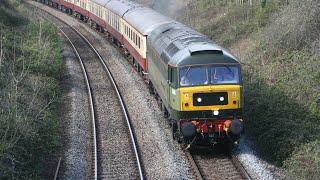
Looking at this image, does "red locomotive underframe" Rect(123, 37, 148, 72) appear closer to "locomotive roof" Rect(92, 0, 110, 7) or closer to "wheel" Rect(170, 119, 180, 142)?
"wheel" Rect(170, 119, 180, 142)

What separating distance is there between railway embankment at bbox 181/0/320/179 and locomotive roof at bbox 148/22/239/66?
9.46 feet

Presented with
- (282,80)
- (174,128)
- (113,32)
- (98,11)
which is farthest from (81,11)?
(174,128)

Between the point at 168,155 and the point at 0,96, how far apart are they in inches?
217

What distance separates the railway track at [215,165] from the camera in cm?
Answer: 1366

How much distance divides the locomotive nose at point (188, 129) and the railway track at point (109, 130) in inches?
60.4

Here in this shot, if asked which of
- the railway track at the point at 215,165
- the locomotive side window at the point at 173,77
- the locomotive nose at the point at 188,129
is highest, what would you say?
the locomotive side window at the point at 173,77

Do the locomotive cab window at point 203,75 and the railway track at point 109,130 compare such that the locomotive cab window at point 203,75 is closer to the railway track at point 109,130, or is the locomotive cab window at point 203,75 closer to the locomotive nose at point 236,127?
the locomotive nose at point 236,127

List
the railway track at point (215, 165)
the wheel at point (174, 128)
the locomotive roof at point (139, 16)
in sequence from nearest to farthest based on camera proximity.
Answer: the railway track at point (215, 165)
the wheel at point (174, 128)
the locomotive roof at point (139, 16)

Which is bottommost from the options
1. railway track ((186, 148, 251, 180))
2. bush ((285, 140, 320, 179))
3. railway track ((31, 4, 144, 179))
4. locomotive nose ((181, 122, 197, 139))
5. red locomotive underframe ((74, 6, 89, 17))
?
railway track ((31, 4, 144, 179))

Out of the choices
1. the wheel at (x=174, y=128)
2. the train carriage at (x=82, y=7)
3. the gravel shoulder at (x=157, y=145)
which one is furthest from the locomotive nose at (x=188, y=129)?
the train carriage at (x=82, y=7)

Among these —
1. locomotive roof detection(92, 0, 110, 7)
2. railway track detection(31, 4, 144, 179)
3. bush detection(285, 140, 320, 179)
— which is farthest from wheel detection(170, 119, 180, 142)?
locomotive roof detection(92, 0, 110, 7)

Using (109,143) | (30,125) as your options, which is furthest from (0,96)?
(109,143)

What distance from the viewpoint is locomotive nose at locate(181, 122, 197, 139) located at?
14.5 metres

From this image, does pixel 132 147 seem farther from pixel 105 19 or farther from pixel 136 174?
pixel 105 19
